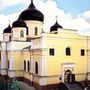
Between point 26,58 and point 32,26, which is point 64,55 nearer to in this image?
point 26,58

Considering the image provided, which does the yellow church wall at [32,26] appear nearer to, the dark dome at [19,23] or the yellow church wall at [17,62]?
the dark dome at [19,23]

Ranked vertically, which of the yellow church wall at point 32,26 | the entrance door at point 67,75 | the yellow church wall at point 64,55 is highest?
the yellow church wall at point 32,26

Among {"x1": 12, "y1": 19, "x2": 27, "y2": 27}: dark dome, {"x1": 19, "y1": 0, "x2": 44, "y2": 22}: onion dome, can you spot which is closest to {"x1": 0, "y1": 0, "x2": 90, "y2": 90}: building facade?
{"x1": 12, "y1": 19, "x2": 27, "y2": 27}: dark dome

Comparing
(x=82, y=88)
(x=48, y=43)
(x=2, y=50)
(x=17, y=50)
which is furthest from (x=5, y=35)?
(x=82, y=88)

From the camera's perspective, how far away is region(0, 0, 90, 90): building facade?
22047 mm

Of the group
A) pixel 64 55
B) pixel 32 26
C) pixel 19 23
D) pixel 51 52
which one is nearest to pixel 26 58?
pixel 51 52

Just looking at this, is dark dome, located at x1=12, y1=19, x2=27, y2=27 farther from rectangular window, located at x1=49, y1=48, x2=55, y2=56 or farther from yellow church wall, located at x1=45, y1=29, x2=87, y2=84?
Answer: rectangular window, located at x1=49, y1=48, x2=55, y2=56

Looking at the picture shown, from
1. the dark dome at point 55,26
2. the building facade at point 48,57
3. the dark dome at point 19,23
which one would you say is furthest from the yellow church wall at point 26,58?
the dark dome at point 55,26

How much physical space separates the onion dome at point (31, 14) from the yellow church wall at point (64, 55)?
8.18 meters

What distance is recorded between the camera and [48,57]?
2214 centimetres

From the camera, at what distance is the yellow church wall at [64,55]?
73.2 feet

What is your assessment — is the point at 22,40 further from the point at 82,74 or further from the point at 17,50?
the point at 82,74

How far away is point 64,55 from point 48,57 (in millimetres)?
1947

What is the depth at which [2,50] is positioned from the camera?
30.2 meters
